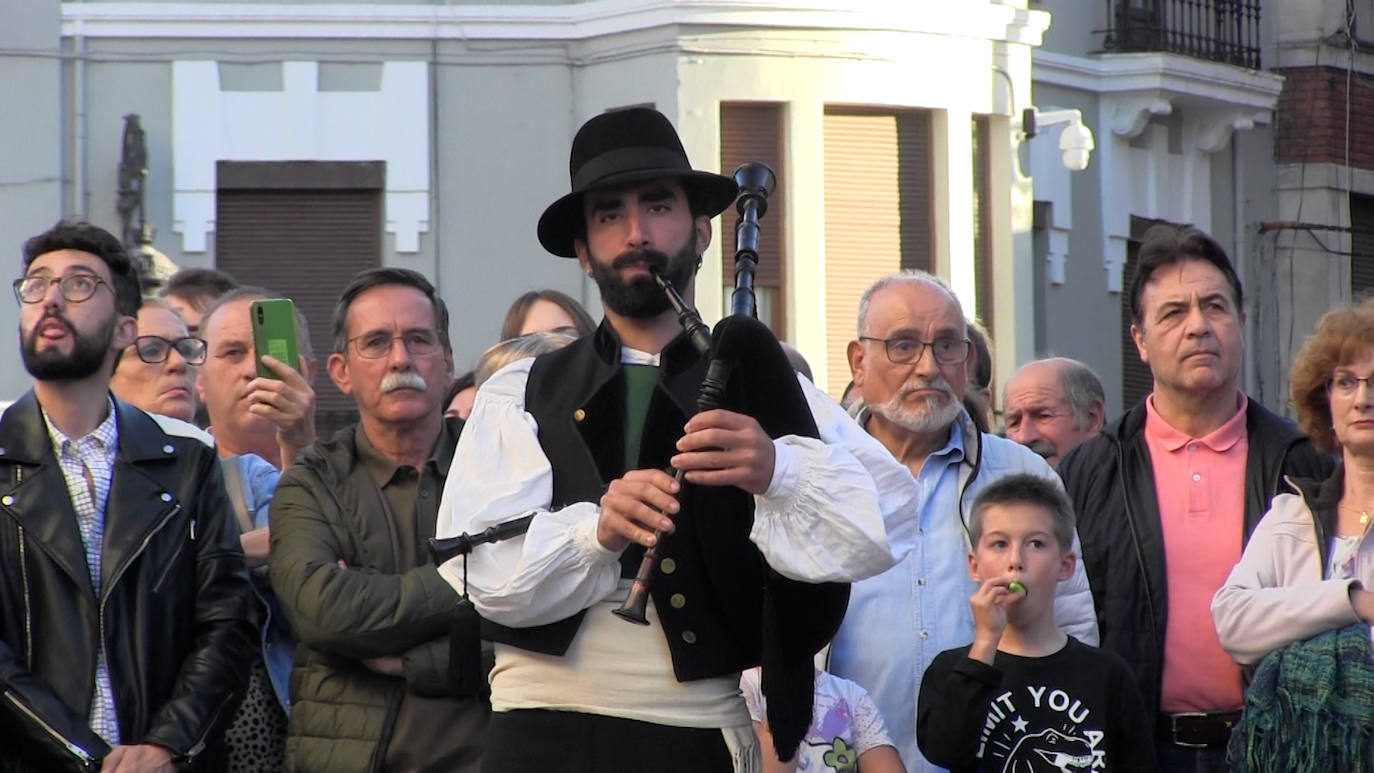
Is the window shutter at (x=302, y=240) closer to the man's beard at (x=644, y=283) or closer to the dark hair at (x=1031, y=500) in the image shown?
the dark hair at (x=1031, y=500)

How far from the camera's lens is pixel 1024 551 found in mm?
5641

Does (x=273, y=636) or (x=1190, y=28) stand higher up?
(x=1190, y=28)

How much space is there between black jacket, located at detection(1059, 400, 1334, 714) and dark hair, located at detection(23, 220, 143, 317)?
2.57m

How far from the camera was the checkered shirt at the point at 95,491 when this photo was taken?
5477 mm

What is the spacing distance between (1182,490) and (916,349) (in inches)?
31.4

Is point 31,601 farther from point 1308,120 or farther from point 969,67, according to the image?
point 1308,120

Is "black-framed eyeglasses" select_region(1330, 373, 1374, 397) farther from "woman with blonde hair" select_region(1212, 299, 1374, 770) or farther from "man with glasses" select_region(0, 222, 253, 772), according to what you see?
"man with glasses" select_region(0, 222, 253, 772)

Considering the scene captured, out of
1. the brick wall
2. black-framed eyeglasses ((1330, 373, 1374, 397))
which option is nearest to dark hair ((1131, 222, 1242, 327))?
black-framed eyeglasses ((1330, 373, 1374, 397))

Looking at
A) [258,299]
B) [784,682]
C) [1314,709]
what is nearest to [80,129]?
[258,299]

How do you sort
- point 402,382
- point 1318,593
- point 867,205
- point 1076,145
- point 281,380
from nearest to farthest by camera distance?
1. point 1318,593
2. point 402,382
3. point 281,380
4. point 867,205
5. point 1076,145

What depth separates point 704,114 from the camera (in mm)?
15156

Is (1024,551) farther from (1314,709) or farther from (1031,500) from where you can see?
(1314,709)

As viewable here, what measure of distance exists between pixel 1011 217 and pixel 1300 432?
1046cm

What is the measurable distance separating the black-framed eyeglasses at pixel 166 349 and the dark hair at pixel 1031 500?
2.54 meters
